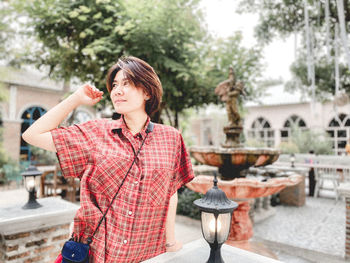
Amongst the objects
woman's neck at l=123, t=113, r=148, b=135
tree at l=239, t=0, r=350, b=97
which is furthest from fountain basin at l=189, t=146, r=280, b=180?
tree at l=239, t=0, r=350, b=97

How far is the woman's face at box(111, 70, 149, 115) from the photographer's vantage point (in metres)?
1.30

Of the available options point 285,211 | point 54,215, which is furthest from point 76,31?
point 285,211

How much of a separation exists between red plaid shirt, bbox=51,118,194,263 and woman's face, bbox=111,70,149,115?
0.33ft

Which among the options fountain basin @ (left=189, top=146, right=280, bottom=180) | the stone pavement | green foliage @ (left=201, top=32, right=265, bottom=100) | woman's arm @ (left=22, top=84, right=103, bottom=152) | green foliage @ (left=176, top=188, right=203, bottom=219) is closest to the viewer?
woman's arm @ (left=22, top=84, right=103, bottom=152)

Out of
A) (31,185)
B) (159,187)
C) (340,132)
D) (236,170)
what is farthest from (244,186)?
(340,132)

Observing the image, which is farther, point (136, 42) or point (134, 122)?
point (136, 42)

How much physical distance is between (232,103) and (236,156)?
0.89 metres

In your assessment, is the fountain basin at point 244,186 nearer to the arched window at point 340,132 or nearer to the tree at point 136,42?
the tree at point 136,42

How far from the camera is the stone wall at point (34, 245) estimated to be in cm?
227

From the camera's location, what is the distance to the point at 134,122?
1.38 m

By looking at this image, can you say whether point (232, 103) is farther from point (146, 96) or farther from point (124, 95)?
point (124, 95)

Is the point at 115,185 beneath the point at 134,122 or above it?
beneath

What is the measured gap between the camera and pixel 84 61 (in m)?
6.54

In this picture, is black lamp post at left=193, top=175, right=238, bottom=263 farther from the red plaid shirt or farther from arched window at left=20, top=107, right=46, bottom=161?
arched window at left=20, top=107, right=46, bottom=161
